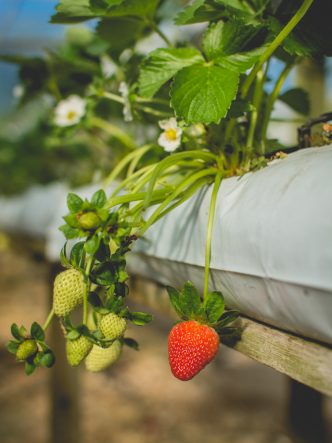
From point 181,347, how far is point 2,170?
184 centimetres

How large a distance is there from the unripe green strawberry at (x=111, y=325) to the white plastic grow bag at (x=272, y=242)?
0.34 feet

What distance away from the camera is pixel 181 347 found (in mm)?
439

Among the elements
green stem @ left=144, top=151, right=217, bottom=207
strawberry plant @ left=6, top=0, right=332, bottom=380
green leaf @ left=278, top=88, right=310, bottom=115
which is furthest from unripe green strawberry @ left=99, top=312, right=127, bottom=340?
green leaf @ left=278, top=88, right=310, bottom=115

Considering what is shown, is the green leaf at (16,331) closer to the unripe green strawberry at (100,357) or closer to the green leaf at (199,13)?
the unripe green strawberry at (100,357)

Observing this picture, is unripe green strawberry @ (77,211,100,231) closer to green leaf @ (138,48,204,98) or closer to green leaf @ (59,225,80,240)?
green leaf @ (59,225,80,240)

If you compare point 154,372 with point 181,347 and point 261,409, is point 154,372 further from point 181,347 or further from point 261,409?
point 181,347

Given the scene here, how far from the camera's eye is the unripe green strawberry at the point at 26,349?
0.46 metres

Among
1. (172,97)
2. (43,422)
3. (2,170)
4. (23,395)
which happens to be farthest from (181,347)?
(23,395)

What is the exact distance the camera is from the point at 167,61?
0.54 metres

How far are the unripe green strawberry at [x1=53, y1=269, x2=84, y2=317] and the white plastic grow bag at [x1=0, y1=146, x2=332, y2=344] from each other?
5.1 inches

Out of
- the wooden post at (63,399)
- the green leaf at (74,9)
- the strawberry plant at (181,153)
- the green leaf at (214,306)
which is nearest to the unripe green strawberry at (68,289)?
the strawberry plant at (181,153)


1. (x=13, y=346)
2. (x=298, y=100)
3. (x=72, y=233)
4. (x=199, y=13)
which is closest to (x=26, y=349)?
(x=13, y=346)

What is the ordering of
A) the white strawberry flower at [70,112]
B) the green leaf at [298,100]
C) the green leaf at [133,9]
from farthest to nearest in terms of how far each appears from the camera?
the white strawberry flower at [70,112], the green leaf at [298,100], the green leaf at [133,9]

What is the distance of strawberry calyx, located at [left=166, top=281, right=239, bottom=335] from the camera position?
432 millimetres
